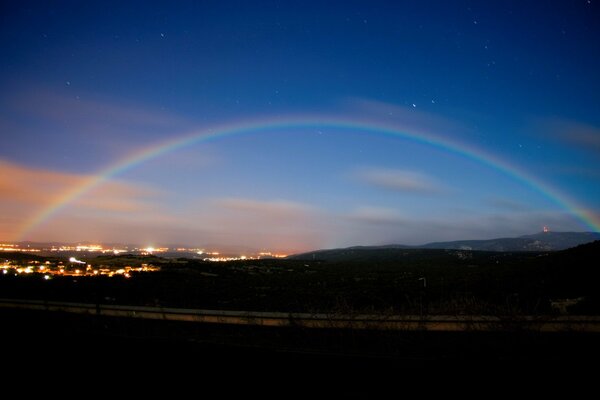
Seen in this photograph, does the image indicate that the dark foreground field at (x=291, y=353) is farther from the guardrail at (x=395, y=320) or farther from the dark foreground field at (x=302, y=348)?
the guardrail at (x=395, y=320)

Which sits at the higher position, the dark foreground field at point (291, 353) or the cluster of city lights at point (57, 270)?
the dark foreground field at point (291, 353)

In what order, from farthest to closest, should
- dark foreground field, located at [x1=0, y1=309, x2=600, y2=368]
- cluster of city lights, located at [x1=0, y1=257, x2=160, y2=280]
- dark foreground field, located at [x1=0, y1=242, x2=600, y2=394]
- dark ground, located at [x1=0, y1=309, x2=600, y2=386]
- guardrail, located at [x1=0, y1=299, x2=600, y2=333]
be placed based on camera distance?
cluster of city lights, located at [x1=0, y1=257, x2=160, y2=280], guardrail, located at [x1=0, y1=299, x2=600, y2=333], dark foreground field, located at [x1=0, y1=309, x2=600, y2=368], dark ground, located at [x1=0, y1=309, x2=600, y2=386], dark foreground field, located at [x1=0, y1=242, x2=600, y2=394]

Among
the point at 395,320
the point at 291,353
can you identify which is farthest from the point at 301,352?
the point at 395,320

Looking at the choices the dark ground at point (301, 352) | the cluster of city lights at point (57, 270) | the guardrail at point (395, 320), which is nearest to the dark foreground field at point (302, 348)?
the dark ground at point (301, 352)

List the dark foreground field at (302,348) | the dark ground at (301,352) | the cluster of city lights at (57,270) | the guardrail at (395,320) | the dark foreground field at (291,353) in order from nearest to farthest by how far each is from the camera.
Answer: the dark foreground field at (291,353) → the dark ground at (301,352) → the dark foreground field at (302,348) → the guardrail at (395,320) → the cluster of city lights at (57,270)

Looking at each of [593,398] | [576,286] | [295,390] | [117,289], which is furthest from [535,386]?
[117,289]

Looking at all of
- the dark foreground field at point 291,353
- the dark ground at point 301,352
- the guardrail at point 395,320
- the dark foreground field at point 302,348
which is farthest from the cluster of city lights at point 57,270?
the dark ground at point 301,352

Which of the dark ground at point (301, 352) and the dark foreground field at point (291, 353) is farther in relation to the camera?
the dark ground at point (301, 352)

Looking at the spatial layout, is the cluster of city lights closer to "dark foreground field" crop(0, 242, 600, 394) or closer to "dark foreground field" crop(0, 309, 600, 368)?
"dark foreground field" crop(0, 242, 600, 394)

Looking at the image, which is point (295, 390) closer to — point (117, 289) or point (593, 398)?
point (593, 398)

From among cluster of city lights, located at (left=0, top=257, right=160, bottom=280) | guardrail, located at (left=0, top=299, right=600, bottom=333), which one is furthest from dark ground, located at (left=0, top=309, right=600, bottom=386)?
cluster of city lights, located at (left=0, top=257, right=160, bottom=280)

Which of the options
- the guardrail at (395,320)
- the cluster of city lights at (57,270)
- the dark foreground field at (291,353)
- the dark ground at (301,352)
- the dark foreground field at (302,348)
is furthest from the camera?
the cluster of city lights at (57,270)
